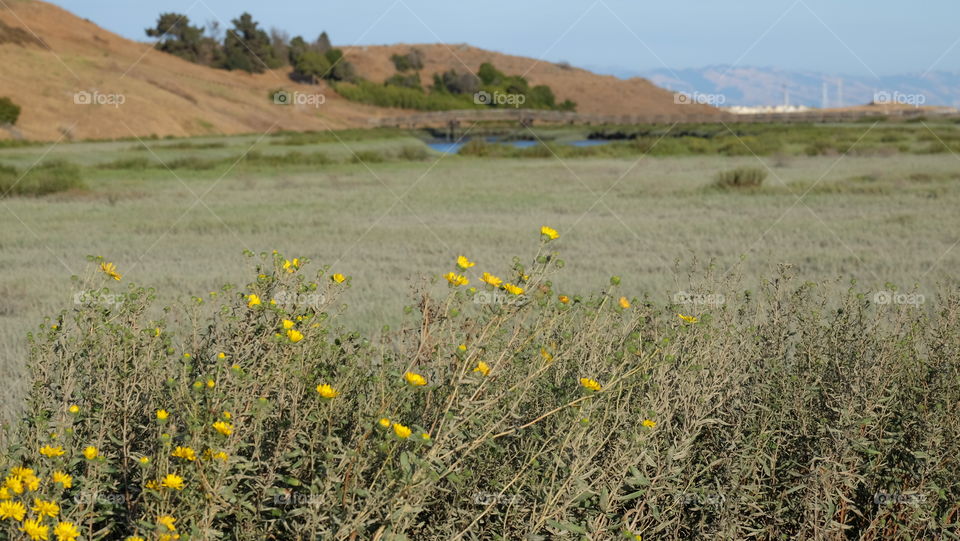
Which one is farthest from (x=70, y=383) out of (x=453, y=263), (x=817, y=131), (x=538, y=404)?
(x=817, y=131)

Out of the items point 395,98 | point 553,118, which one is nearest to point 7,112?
point 553,118

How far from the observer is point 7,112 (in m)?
42.9

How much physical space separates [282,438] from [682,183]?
20.3m

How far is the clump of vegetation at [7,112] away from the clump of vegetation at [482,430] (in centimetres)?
4478

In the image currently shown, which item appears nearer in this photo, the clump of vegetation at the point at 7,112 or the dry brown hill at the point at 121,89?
the clump of vegetation at the point at 7,112

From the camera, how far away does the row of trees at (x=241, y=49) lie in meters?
86.9

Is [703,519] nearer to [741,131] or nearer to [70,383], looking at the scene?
[70,383]

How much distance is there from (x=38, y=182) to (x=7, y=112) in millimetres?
27708

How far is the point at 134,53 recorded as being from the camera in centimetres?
7781

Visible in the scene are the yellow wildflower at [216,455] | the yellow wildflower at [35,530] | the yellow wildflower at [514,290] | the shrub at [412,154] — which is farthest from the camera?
the shrub at [412,154]

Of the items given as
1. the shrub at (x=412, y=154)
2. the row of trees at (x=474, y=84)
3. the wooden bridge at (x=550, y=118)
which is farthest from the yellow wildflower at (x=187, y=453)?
the row of trees at (x=474, y=84)

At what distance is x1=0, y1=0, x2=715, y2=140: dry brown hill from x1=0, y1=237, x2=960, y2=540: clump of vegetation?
143ft

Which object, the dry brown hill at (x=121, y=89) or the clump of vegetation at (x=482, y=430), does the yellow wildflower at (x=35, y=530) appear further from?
the dry brown hill at (x=121, y=89)

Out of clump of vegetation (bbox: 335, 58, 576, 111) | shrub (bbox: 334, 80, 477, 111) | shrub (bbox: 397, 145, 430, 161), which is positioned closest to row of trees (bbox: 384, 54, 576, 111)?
clump of vegetation (bbox: 335, 58, 576, 111)
